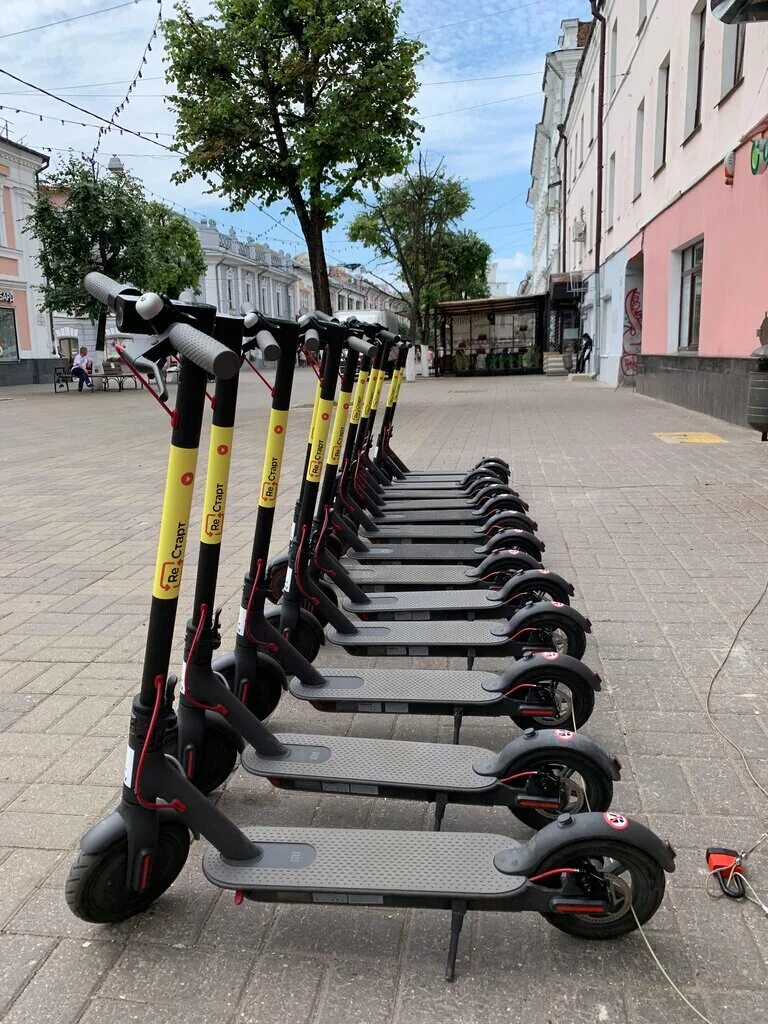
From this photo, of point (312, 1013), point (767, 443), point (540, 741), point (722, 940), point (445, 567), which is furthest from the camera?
point (767, 443)

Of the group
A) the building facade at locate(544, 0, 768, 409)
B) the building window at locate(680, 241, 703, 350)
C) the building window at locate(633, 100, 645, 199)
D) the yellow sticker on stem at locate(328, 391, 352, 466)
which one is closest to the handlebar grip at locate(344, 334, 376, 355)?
the yellow sticker on stem at locate(328, 391, 352, 466)

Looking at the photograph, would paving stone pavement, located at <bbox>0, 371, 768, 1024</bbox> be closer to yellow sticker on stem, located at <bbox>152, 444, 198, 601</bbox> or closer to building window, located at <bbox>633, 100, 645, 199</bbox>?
yellow sticker on stem, located at <bbox>152, 444, 198, 601</bbox>

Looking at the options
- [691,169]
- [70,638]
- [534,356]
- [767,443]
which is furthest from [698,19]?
[534,356]

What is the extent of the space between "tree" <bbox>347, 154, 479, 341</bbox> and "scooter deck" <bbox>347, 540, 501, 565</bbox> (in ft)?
101

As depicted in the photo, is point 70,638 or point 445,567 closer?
point 70,638

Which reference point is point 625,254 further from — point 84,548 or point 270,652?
point 270,652

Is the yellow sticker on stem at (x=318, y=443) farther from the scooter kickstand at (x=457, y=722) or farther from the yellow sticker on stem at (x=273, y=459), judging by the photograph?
the scooter kickstand at (x=457, y=722)

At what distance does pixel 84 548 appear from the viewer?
18.9ft

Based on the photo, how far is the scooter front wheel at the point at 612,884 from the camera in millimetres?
1908

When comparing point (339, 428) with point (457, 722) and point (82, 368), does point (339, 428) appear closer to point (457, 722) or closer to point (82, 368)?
point (457, 722)

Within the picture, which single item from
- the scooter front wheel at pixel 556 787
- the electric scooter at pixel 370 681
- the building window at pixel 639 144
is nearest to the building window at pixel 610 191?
the building window at pixel 639 144

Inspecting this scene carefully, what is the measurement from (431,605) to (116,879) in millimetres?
1945

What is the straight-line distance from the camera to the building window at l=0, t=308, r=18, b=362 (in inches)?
1190

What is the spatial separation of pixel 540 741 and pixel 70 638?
2627 millimetres
